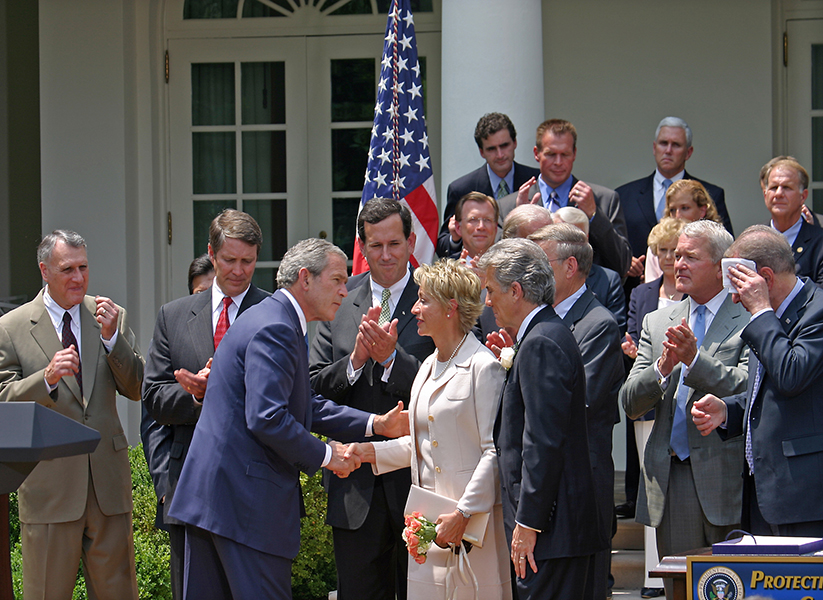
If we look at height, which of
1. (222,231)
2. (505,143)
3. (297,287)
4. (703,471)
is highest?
(505,143)

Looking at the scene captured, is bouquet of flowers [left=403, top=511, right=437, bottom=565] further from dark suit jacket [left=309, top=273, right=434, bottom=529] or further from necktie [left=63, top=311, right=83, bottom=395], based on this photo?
necktie [left=63, top=311, right=83, bottom=395]

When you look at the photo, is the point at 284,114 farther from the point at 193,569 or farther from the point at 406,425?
the point at 193,569

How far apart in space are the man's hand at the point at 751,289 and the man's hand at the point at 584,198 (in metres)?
1.90

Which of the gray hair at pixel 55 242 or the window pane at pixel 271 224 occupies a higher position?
the window pane at pixel 271 224

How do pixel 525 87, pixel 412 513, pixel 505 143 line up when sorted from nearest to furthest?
1. pixel 412 513
2. pixel 505 143
3. pixel 525 87

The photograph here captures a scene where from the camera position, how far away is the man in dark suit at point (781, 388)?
3998 mm

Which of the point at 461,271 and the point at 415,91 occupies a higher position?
the point at 415,91

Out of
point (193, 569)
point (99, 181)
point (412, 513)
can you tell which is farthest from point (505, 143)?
point (99, 181)

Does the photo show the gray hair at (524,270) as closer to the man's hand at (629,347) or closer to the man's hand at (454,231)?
the man's hand at (629,347)

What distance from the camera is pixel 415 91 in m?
7.49

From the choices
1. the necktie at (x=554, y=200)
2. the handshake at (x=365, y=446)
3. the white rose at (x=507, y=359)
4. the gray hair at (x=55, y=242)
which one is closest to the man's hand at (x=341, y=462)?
the handshake at (x=365, y=446)

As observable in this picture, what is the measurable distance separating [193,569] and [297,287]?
4.20 ft

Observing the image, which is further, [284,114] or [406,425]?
[284,114]

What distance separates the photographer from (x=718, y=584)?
3047 millimetres
